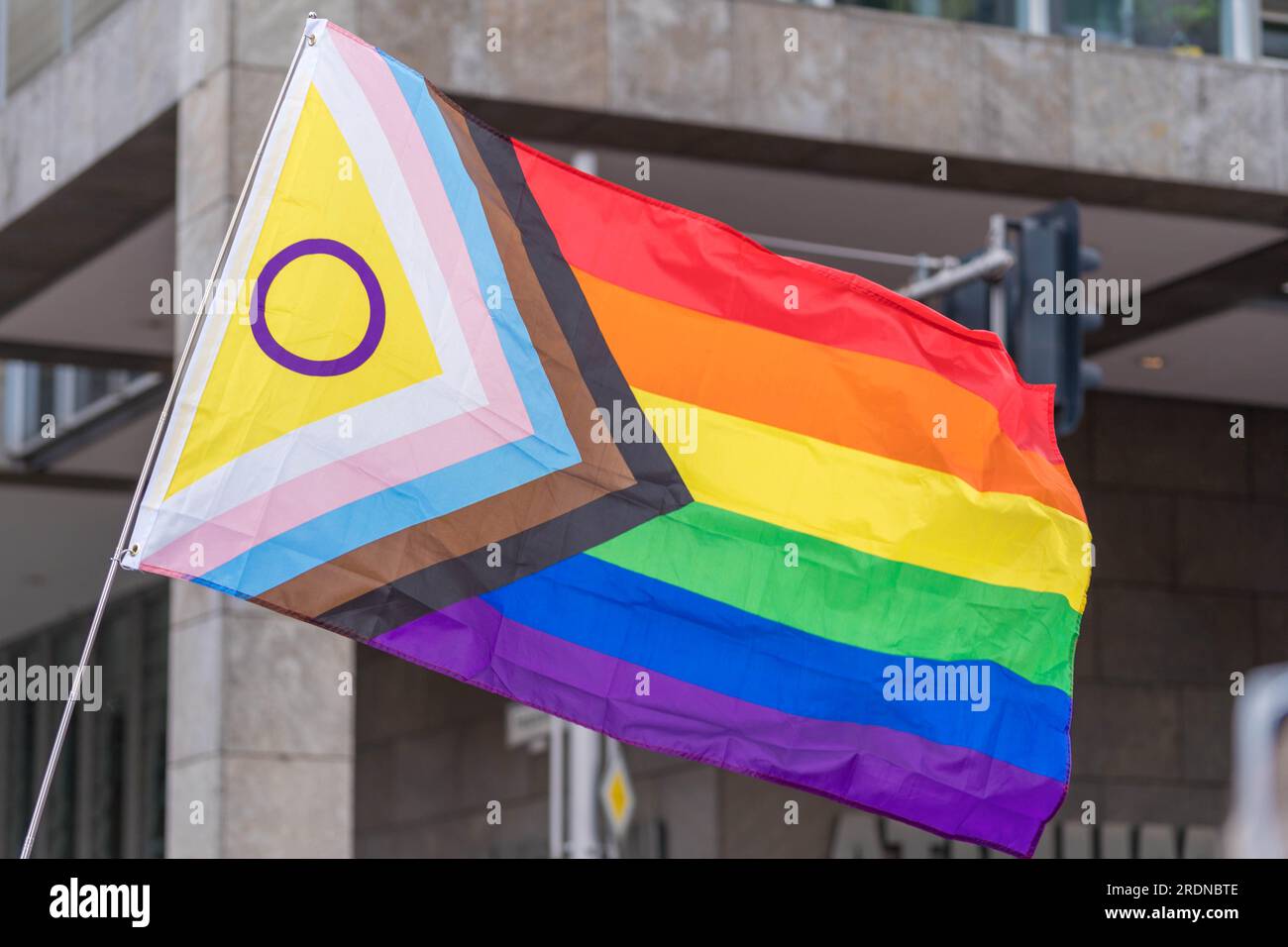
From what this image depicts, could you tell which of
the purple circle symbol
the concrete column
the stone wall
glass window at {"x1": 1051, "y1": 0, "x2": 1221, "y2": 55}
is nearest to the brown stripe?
the purple circle symbol

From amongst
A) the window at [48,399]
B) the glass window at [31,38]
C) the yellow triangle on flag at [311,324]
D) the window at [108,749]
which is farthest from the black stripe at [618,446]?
the window at [108,749]

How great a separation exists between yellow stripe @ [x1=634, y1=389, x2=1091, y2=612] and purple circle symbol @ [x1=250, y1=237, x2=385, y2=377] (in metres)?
1.00

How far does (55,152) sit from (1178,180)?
23.2ft

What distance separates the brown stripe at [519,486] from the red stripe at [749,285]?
0.17 metres

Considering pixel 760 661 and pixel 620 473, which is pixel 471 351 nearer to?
pixel 620 473

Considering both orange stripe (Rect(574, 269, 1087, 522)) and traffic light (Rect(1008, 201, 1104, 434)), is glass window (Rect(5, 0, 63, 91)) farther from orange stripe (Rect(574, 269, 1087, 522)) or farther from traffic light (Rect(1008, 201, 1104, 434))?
orange stripe (Rect(574, 269, 1087, 522))

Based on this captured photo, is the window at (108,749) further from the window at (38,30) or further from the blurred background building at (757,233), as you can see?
the window at (38,30)

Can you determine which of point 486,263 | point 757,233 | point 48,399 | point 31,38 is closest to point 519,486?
point 486,263

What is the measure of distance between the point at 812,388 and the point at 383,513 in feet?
5.48

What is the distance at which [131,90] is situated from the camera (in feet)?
45.4

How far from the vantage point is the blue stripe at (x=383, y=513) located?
651 centimetres

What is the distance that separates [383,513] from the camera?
6797mm

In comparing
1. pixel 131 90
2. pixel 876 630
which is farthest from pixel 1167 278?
Result: pixel 876 630
